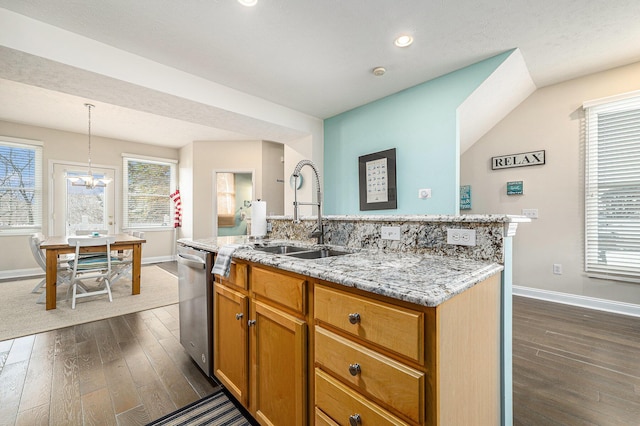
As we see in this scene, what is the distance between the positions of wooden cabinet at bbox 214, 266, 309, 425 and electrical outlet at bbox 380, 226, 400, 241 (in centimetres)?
65

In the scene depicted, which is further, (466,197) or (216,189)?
(216,189)

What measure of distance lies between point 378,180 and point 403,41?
1.60 m

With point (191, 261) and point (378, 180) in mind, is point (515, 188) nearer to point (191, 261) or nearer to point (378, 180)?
point (378, 180)

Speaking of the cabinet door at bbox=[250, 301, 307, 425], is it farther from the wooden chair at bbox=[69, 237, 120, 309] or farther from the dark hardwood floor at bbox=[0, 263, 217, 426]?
the wooden chair at bbox=[69, 237, 120, 309]

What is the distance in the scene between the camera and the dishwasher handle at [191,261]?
1.77 meters

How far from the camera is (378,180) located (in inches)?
141

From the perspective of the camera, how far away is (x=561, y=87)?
336 centimetres

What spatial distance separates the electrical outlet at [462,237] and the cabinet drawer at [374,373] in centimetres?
69

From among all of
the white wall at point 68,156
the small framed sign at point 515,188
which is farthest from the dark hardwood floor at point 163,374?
the white wall at point 68,156

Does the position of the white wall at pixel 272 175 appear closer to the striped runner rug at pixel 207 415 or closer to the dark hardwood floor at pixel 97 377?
the dark hardwood floor at pixel 97 377

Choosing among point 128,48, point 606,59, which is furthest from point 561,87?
point 128,48

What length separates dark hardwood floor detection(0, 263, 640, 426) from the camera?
5.05 feet

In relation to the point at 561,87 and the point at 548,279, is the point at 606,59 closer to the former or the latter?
the point at 561,87

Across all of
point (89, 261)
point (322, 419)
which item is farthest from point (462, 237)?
point (89, 261)
